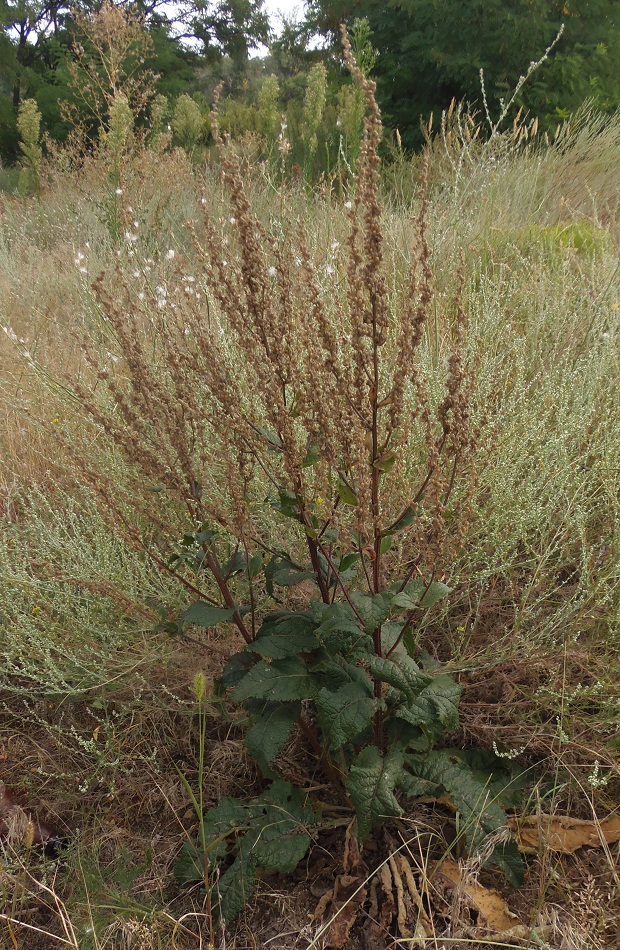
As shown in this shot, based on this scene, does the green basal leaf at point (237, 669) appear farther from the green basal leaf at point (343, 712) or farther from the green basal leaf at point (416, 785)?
the green basal leaf at point (416, 785)

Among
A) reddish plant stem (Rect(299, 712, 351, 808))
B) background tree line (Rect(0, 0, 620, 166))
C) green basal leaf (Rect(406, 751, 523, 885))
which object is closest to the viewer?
green basal leaf (Rect(406, 751, 523, 885))

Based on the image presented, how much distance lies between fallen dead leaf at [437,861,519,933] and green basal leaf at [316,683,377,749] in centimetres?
39

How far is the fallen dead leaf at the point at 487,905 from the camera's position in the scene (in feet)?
4.35

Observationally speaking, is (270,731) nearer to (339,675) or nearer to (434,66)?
(339,675)

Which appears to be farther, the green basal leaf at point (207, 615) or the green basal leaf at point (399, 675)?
the green basal leaf at point (207, 615)

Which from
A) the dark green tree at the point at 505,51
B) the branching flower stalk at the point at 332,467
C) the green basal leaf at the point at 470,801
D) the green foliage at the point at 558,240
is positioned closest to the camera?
the branching flower stalk at the point at 332,467

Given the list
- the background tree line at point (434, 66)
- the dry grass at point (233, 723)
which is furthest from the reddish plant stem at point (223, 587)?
the background tree line at point (434, 66)

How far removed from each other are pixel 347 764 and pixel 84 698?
2.90 feet

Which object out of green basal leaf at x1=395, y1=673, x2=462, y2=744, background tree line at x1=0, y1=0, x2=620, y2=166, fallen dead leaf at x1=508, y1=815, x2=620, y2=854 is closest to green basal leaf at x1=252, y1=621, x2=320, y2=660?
green basal leaf at x1=395, y1=673, x2=462, y2=744

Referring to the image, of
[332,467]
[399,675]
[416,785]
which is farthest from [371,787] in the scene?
[332,467]

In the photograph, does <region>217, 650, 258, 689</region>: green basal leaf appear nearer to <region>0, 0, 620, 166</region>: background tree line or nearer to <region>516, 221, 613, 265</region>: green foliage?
<region>516, 221, 613, 265</region>: green foliage

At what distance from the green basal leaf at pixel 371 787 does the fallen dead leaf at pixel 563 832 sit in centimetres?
37

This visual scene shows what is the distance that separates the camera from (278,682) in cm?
133

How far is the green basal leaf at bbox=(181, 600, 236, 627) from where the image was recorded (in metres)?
1.38
